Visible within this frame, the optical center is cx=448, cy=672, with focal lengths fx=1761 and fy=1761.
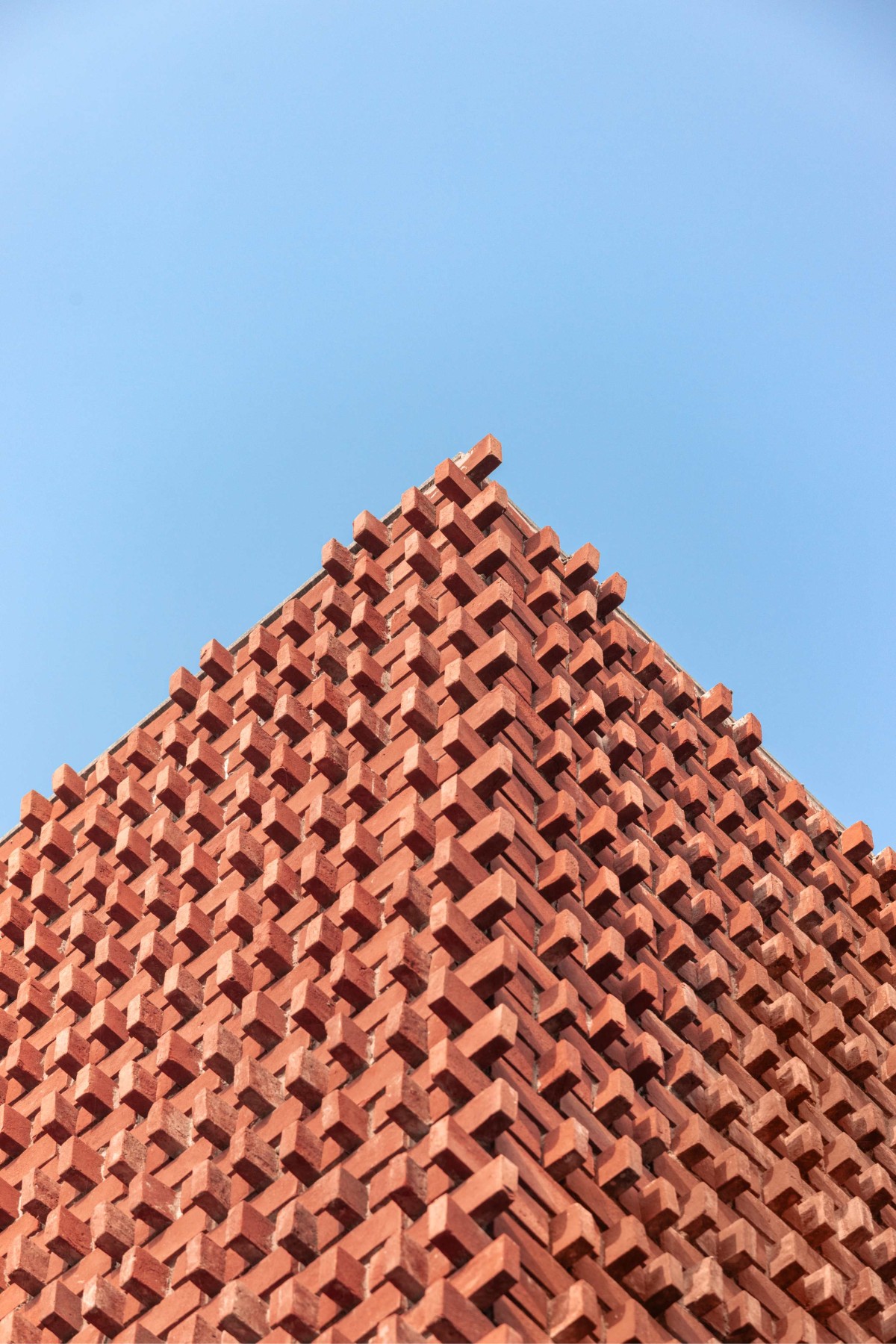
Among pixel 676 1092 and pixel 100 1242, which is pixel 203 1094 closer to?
pixel 100 1242

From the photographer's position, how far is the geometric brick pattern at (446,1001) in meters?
6.88

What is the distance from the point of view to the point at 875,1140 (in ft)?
30.5

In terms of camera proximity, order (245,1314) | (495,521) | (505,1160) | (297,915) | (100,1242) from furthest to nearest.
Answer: (495,521)
(297,915)
(100,1242)
(245,1314)
(505,1160)

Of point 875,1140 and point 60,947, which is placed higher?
point 875,1140

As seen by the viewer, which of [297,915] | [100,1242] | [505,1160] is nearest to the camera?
[505,1160]

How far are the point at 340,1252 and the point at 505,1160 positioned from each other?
0.79m

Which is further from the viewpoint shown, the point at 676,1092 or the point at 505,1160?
the point at 676,1092

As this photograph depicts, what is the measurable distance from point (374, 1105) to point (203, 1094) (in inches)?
41.5

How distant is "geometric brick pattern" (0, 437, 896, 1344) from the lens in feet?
22.6

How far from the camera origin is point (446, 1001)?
6.97m

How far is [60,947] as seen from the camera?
1071 centimetres

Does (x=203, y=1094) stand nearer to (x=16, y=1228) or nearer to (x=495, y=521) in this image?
(x=16, y=1228)

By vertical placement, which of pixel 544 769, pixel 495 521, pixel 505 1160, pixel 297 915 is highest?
pixel 495 521

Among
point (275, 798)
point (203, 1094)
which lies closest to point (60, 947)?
point (275, 798)
